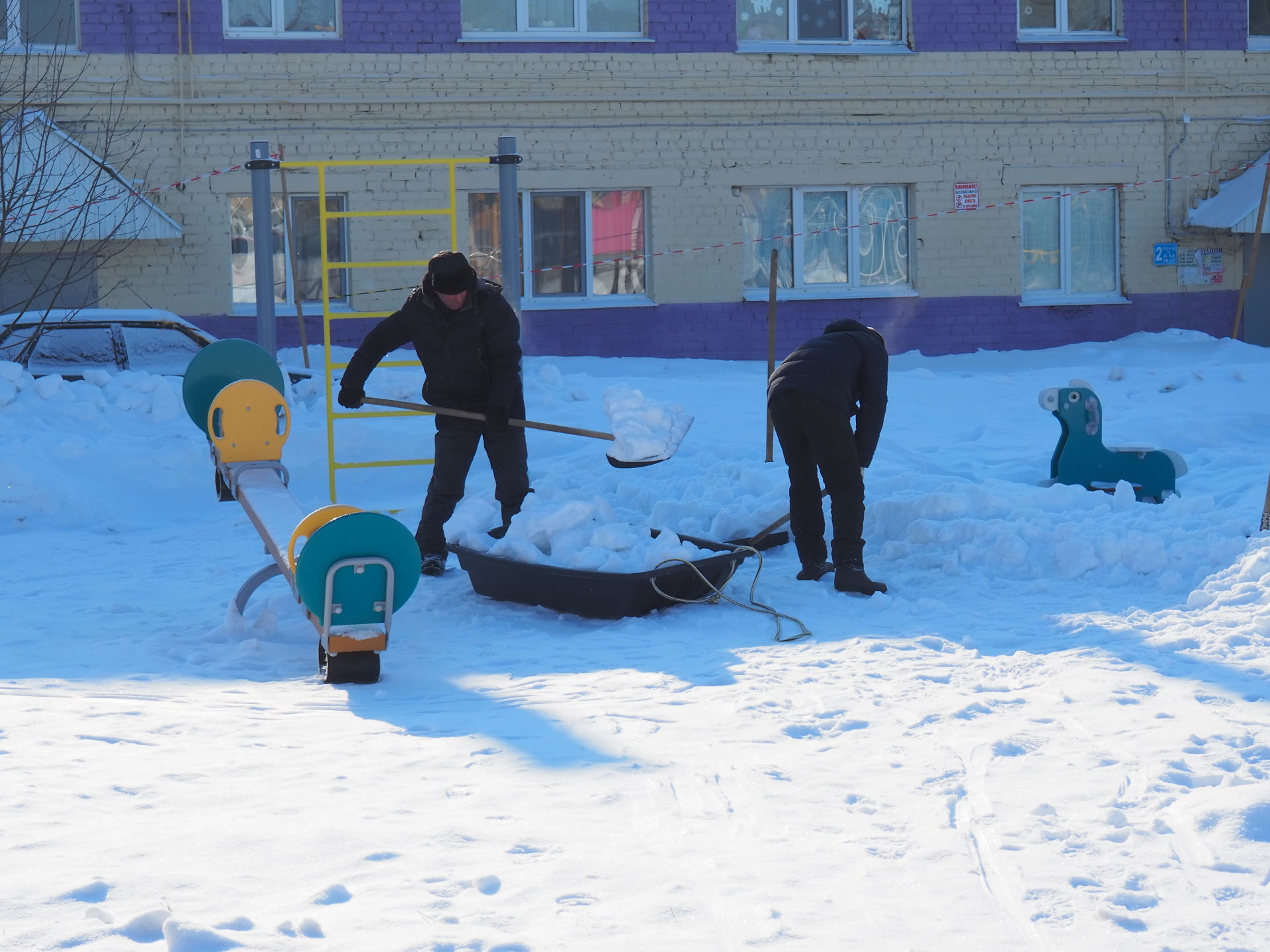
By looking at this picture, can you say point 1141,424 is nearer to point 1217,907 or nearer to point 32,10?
point 1217,907

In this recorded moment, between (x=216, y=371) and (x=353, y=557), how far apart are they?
117 inches

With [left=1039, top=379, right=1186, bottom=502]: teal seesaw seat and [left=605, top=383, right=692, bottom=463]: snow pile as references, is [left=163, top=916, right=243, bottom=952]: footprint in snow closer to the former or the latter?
[left=605, top=383, right=692, bottom=463]: snow pile

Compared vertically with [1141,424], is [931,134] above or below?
above

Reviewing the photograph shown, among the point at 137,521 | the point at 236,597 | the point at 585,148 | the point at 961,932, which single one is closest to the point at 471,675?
the point at 236,597

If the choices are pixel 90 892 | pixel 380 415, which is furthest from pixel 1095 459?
pixel 90 892

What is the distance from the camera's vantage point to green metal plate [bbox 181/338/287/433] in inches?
287

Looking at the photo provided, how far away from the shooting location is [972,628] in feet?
17.8

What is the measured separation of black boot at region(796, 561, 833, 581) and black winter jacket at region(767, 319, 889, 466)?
0.50 metres

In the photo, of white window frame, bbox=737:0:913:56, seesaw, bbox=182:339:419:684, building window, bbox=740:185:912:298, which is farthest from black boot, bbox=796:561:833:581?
white window frame, bbox=737:0:913:56

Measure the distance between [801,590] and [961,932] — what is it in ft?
11.6

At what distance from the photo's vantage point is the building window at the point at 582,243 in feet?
49.2

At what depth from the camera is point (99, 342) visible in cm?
1127

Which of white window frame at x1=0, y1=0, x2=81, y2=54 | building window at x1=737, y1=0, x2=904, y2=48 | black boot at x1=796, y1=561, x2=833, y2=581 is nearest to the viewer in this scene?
black boot at x1=796, y1=561, x2=833, y2=581

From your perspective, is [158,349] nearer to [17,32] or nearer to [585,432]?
[17,32]
